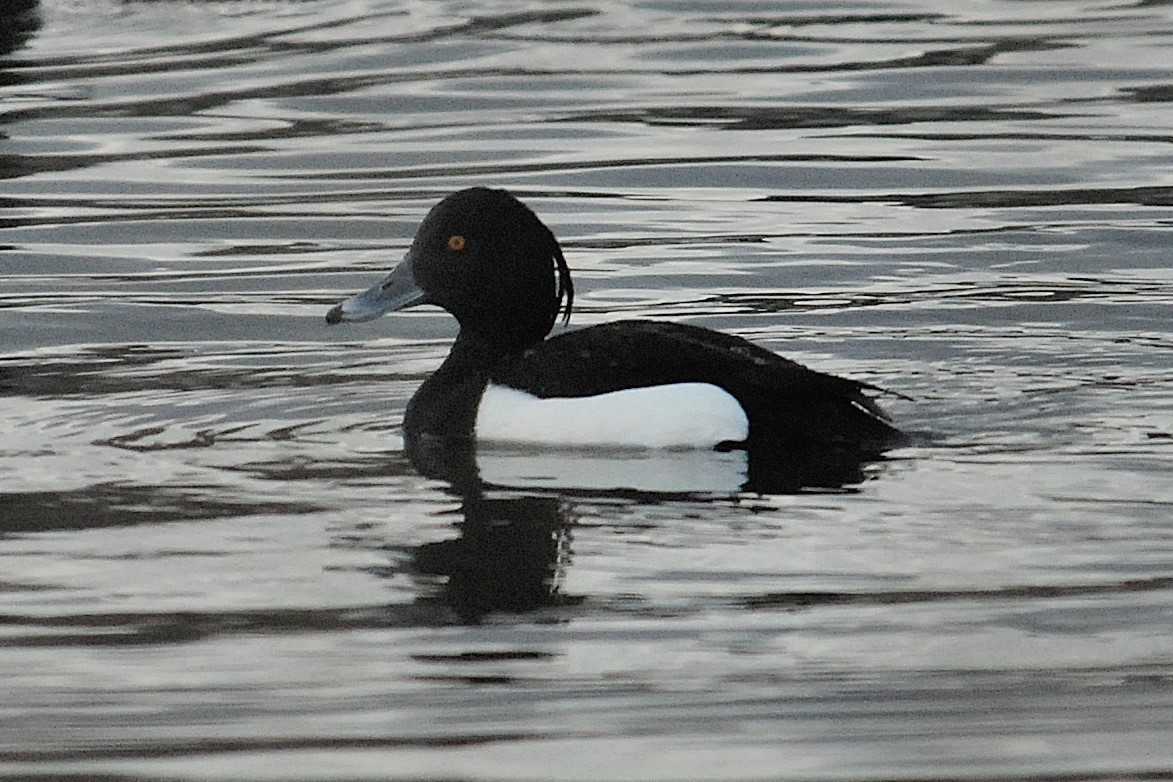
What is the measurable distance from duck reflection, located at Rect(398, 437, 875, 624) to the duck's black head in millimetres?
491

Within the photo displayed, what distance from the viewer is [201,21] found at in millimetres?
19391

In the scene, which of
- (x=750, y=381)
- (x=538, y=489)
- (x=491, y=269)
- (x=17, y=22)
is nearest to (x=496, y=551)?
(x=538, y=489)

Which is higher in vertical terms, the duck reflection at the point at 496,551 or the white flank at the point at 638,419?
the white flank at the point at 638,419

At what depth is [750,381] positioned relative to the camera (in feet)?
26.7

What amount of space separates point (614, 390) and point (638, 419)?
11 cm

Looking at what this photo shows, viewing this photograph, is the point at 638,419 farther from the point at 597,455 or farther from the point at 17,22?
the point at 17,22

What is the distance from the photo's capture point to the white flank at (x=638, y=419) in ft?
26.8

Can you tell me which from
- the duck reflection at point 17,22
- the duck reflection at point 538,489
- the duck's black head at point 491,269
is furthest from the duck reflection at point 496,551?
the duck reflection at point 17,22

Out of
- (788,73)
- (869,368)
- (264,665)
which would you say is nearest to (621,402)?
(869,368)

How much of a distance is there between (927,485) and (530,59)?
34.0 feet

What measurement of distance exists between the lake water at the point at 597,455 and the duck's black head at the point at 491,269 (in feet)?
1.57

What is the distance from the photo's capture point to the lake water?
560 cm

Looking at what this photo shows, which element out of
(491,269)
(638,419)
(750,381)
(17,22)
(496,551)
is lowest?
(496,551)

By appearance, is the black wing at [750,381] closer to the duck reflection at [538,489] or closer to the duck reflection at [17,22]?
the duck reflection at [538,489]
